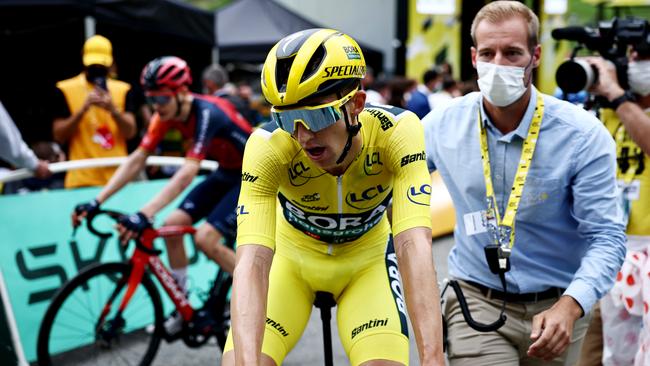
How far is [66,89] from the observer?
24.6 ft

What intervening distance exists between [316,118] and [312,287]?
1.07 m

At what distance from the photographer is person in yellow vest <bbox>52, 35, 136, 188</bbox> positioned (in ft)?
23.9

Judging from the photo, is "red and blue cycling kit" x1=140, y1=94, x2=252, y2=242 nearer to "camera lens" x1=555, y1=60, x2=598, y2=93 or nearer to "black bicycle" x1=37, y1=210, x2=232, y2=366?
"black bicycle" x1=37, y1=210, x2=232, y2=366

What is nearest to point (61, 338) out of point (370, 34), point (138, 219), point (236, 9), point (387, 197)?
point (138, 219)

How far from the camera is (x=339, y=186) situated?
3080 millimetres

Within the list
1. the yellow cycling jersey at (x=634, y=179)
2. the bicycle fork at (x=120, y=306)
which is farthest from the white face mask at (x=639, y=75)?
the bicycle fork at (x=120, y=306)

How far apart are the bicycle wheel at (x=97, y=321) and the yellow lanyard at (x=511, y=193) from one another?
122 inches

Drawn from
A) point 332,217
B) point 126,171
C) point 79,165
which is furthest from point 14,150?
point 332,217

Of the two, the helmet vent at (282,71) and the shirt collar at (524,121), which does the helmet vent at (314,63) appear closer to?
the helmet vent at (282,71)

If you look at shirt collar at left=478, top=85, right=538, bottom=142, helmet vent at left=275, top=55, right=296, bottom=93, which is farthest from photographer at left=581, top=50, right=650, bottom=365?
helmet vent at left=275, top=55, right=296, bottom=93

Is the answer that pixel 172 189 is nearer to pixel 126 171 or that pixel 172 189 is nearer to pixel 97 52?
pixel 126 171

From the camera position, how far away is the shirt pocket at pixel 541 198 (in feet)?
10.4

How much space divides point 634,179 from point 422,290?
2.42m

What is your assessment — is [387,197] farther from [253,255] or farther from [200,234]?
[200,234]
